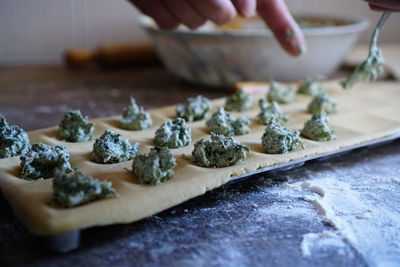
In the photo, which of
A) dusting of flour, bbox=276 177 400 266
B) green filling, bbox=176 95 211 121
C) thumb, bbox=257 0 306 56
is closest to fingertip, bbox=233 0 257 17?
thumb, bbox=257 0 306 56

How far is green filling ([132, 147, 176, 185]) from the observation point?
3.00 ft

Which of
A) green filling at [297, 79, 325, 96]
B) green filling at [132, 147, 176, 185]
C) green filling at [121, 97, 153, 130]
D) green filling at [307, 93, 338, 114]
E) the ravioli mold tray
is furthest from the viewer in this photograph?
green filling at [297, 79, 325, 96]

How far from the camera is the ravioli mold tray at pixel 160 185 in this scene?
814mm

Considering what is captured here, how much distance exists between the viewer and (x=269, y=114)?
4.35ft

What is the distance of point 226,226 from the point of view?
0.93 m

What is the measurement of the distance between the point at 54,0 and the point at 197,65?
1.07 m

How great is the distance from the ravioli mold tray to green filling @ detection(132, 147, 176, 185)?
0.01 m

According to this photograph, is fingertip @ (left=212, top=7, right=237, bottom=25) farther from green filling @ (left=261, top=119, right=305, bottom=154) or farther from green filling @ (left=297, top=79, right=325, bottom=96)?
green filling @ (left=297, top=79, right=325, bottom=96)

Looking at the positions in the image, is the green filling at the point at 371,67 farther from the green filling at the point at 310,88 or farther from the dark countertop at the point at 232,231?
the dark countertop at the point at 232,231

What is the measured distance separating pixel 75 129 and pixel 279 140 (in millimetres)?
492

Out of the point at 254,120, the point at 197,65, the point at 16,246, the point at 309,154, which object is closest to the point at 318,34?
the point at 197,65

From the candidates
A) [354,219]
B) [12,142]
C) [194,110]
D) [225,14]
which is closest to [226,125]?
[194,110]

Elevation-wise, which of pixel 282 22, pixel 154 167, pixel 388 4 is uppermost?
pixel 388 4

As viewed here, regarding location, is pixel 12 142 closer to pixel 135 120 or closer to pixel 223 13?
pixel 135 120
